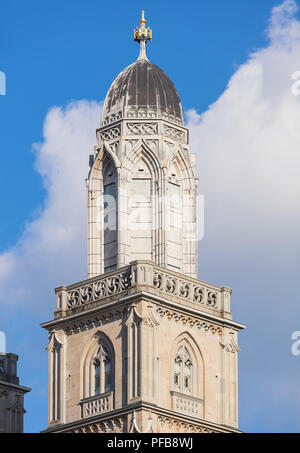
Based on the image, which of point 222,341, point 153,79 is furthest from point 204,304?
point 153,79

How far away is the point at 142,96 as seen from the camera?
82875mm

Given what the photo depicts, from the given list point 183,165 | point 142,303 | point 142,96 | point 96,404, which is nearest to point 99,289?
point 142,303

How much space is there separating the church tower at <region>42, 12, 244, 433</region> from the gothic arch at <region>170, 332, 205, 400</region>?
40 millimetres

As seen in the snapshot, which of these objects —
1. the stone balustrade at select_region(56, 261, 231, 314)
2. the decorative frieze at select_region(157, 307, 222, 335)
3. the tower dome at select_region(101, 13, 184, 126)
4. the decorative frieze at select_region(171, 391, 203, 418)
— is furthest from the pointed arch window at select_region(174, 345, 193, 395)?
the tower dome at select_region(101, 13, 184, 126)

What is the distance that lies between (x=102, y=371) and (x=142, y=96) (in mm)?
12015

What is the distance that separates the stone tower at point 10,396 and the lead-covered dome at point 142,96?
40.2ft

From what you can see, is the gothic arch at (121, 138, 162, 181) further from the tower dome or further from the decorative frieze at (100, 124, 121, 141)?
the tower dome

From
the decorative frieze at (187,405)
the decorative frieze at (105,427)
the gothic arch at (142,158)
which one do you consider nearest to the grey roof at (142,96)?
the gothic arch at (142,158)

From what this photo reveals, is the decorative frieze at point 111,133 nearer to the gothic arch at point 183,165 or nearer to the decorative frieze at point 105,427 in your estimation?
the gothic arch at point 183,165

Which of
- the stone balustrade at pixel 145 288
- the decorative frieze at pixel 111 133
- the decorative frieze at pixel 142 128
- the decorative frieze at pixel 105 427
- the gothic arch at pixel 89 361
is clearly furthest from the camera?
the decorative frieze at pixel 111 133

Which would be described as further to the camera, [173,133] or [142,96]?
[142,96]

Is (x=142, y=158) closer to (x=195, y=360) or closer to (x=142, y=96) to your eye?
(x=142, y=96)

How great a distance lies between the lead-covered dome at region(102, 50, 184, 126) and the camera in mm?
82562

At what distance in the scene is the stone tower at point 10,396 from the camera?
286ft
